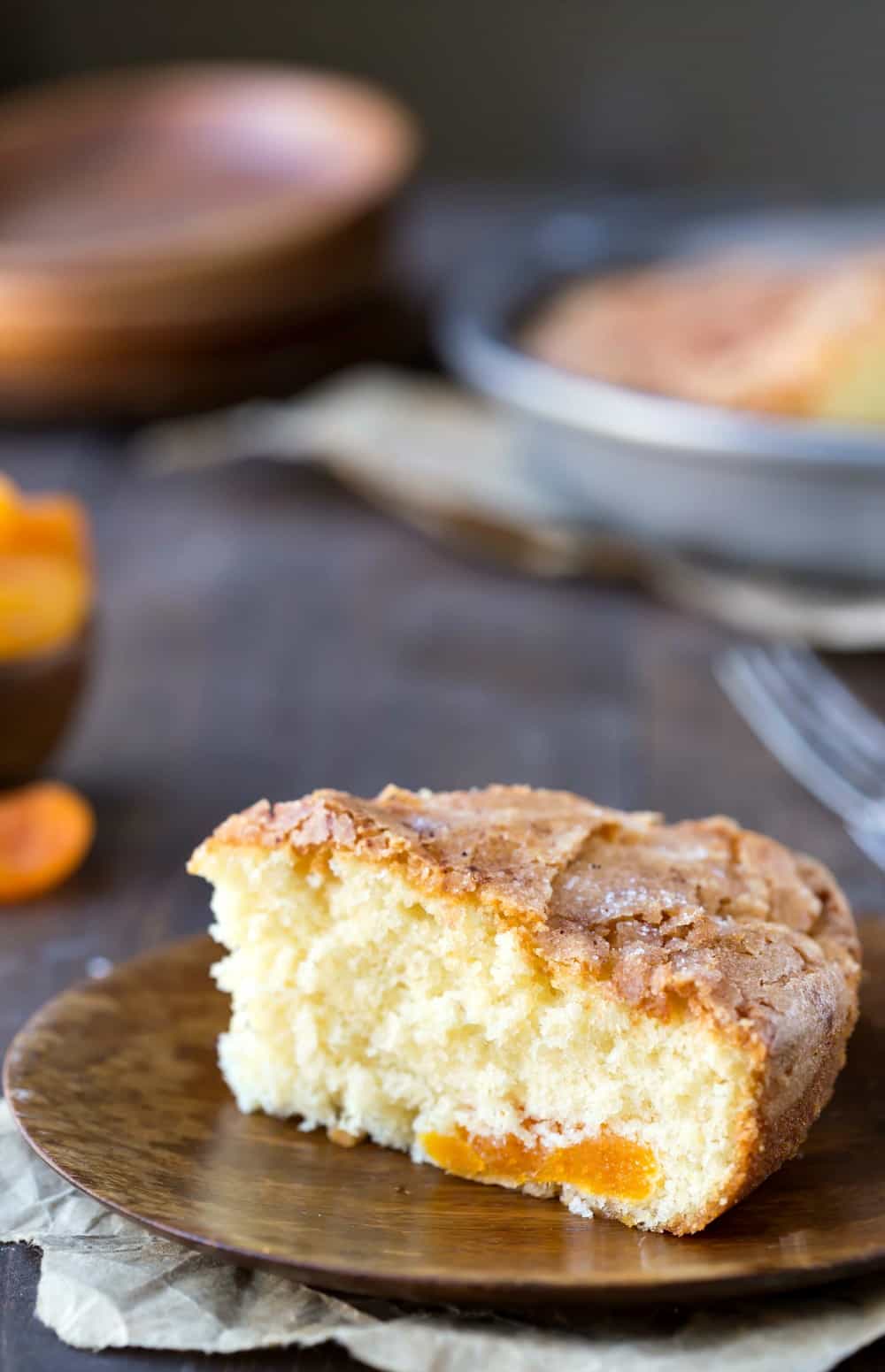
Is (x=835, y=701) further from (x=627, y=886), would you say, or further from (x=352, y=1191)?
(x=352, y=1191)

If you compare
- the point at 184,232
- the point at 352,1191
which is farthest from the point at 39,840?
the point at 184,232

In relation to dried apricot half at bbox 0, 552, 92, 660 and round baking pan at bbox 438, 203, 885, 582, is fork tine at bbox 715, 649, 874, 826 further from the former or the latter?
dried apricot half at bbox 0, 552, 92, 660

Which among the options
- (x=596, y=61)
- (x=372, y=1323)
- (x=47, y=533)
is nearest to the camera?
(x=372, y=1323)

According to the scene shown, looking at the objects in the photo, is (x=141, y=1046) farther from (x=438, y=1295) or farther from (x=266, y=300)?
(x=266, y=300)

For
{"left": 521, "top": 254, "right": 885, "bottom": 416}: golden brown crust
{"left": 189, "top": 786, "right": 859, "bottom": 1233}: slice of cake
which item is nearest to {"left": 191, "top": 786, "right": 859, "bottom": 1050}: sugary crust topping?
{"left": 189, "top": 786, "right": 859, "bottom": 1233}: slice of cake

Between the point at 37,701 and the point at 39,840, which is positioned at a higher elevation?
the point at 37,701

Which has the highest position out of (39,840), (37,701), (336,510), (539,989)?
(539,989)

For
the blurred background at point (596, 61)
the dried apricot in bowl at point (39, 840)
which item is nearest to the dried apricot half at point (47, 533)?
the dried apricot in bowl at point (39, 840)
